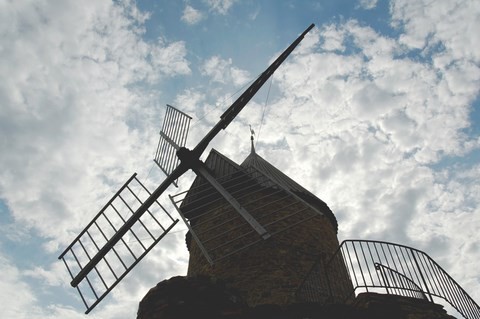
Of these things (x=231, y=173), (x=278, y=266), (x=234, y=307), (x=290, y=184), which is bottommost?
(x=234, y=307)

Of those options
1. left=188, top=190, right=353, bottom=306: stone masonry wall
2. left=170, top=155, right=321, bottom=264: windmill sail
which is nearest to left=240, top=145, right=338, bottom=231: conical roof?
left=170, top=155, right=321, bottom=264: windmill sail

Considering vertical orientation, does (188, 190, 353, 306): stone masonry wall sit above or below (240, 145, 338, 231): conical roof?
below

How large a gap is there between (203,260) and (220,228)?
0.89 m

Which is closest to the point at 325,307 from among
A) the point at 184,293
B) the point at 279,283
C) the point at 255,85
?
the point at 184,293

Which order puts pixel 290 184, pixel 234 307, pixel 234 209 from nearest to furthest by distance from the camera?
pixel 234 307
pixel 234 209
pixel 290 184

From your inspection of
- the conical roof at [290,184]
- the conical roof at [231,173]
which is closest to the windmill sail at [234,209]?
the conical roof at [231,173]

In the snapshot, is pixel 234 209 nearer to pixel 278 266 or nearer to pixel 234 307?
pixel 278 266

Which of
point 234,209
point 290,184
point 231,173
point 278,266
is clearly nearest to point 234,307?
point 278,266

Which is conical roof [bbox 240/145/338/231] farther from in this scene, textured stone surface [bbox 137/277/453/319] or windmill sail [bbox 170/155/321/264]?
textured stone surface [bbox 137/277/453/319]

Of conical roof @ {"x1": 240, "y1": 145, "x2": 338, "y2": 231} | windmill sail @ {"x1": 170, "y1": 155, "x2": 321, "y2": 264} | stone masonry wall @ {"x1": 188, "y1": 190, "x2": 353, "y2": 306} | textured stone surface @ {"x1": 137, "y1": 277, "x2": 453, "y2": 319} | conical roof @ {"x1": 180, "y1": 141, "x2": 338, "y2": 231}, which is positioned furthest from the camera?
conical roof @ {"x1": 240, "y1": 145, "x2": 338, "y2": 231}

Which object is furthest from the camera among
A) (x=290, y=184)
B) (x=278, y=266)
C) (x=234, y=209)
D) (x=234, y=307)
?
(x=290, y=184)

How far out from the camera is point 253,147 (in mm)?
12617

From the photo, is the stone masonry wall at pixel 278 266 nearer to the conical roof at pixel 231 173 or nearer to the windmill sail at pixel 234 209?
the windmill sail at pixel 234 209

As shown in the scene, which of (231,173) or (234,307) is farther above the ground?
(231,173)
